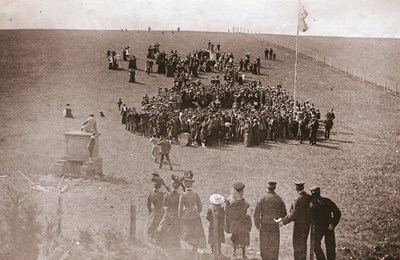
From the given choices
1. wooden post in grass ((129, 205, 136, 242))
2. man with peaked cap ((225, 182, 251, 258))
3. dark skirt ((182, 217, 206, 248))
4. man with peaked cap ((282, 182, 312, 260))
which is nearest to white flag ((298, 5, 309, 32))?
man with peaked cap ((225, 182, 251, 258))

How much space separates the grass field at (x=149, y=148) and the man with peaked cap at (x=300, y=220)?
597 millimetres

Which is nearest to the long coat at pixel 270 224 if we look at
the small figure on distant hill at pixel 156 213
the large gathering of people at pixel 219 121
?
the small figure on distant hill at pixel 156 213

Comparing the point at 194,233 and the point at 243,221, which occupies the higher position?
the point at 243,221

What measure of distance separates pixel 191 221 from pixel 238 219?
93 centimetres

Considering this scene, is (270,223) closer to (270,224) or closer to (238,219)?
(270,224)

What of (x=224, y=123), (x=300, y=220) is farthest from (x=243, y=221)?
(x=224, y=123)

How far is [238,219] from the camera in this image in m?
10.2

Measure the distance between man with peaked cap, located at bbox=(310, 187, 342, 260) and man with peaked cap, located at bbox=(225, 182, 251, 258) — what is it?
4.30 feet

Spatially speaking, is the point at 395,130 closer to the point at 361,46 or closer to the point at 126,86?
the point at 126,86

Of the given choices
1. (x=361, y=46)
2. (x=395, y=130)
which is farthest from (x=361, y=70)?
(x=395, y=130)

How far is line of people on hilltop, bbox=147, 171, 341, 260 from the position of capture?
9781 millimetres

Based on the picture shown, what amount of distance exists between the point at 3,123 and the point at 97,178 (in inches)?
413

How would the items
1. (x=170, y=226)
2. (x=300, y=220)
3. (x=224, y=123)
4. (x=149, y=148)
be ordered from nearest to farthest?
(x=300, y=220) → (x=170, y=226) → (x=149, y=148) → (x=224, y=123)

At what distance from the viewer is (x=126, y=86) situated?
33656 mm
